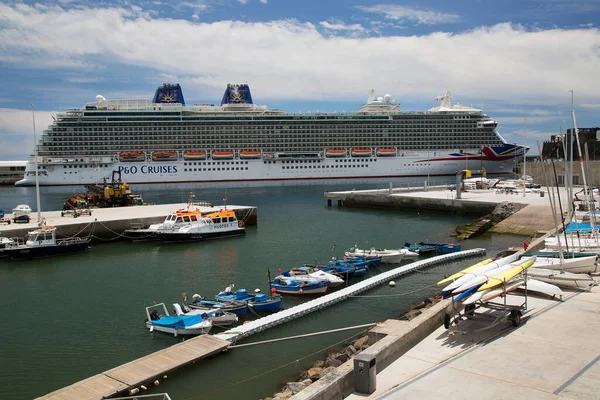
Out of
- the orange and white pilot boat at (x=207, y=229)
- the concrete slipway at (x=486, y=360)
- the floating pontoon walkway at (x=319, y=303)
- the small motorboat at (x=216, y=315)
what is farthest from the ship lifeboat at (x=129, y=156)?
the concrete slipway at (x=486, y=360)

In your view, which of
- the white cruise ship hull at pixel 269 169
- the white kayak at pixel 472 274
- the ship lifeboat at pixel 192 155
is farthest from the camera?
the ship lifeboat at pixel 192 155

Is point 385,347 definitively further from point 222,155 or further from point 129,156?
point 129,156

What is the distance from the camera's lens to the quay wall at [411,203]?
40969 mm

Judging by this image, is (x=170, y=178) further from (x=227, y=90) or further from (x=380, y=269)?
(x=380, y=269)

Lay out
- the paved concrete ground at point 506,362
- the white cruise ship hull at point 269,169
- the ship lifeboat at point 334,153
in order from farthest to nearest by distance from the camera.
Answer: the ship lifeboat at point 334,153
the white cruise ship hull at point 269,169
the paved concrete ground at point 506,362

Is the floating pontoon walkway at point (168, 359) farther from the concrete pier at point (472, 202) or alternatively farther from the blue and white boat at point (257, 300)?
the concrete pier at point (472, 202)

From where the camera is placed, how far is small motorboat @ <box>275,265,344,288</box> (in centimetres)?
1980

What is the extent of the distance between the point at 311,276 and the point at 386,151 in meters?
69.4

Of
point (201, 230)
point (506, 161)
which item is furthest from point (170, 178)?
point (506, 161)

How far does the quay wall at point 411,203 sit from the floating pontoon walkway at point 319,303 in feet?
57.5

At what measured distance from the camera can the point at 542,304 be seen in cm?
1172

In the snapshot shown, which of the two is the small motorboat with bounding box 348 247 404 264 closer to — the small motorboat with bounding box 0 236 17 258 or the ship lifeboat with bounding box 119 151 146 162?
the small motorboat with bounding box 0 236 17 258

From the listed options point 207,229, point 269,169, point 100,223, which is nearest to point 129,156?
point 269,169

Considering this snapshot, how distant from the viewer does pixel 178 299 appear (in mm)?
18922
